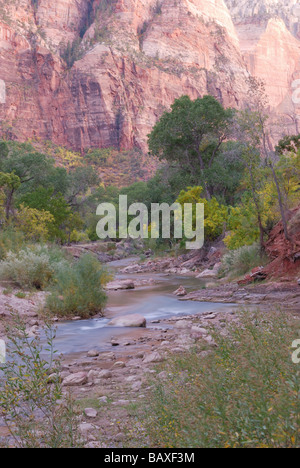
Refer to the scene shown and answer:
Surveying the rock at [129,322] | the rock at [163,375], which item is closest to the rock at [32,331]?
the rock at [129,322]

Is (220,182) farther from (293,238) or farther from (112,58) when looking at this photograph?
(112,58)

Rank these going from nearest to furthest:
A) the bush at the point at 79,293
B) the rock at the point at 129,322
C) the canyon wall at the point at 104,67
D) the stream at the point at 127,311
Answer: the stream at the point at 127,311
the rock at the point at 129,322
the bush at the point at 79,293
the canyon wall at the point at 104,67

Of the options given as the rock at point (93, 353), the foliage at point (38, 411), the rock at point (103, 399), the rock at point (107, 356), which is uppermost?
the foliage at point (38, 411)

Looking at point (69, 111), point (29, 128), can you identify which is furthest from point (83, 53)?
point (29, 128)

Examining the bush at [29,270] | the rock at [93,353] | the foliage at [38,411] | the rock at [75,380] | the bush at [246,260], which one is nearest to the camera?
the foliage at [38,411]

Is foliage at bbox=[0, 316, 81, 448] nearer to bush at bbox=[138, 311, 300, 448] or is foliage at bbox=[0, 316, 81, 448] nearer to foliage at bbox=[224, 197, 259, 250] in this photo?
bush at bbox=[138, 311, 300, 448]

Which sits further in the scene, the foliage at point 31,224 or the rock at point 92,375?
the foliage at point 31,224

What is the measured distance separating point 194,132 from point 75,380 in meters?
28.9

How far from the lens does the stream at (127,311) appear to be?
30.5ft

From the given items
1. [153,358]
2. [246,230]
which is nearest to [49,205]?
[246,230]

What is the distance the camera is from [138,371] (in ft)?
20.6

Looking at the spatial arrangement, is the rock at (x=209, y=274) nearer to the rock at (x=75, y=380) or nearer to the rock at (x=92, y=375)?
the rock at (x=92, y=375)

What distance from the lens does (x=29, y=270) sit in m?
15.7

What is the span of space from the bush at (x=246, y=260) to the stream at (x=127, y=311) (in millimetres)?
1764
